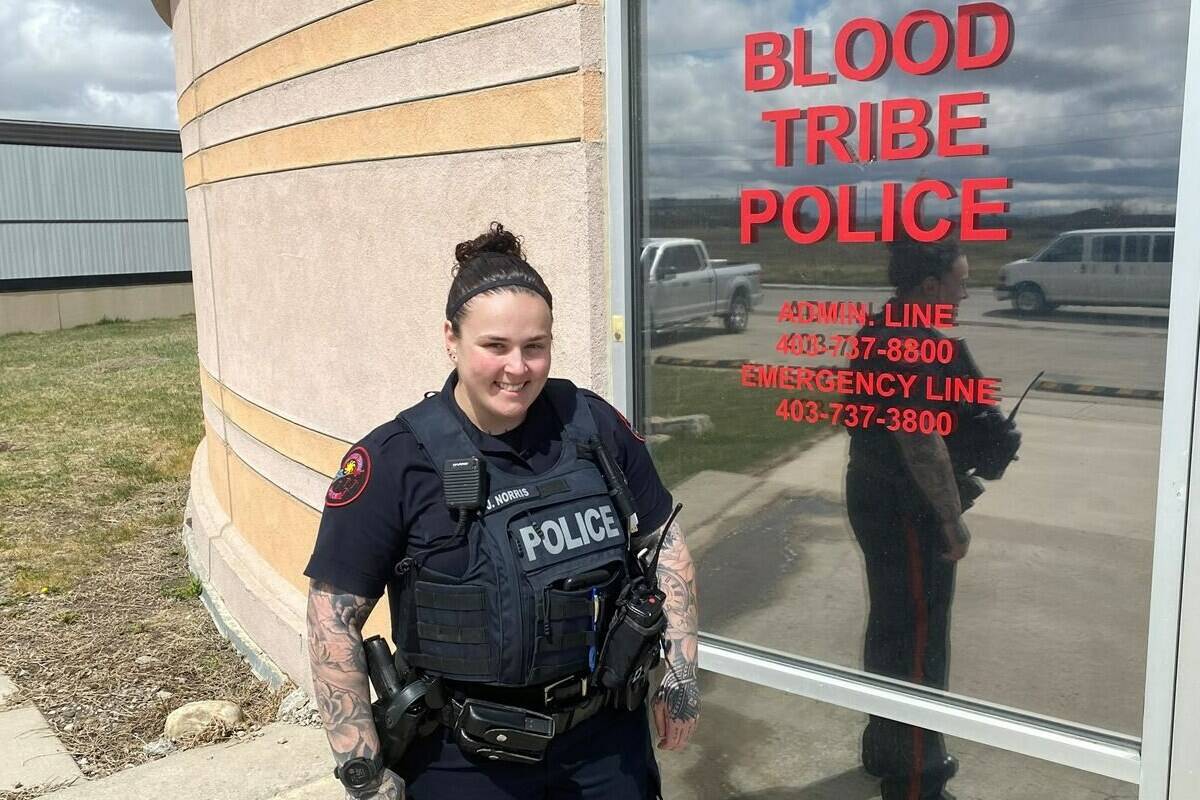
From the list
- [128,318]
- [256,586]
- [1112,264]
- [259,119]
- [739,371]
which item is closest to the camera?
[1112,264]

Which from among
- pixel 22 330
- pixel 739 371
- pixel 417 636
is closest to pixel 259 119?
pixel 739 371

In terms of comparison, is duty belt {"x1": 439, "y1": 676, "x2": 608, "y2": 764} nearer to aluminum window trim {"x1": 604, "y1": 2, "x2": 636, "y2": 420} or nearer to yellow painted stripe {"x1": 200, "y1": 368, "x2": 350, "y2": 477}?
aluminum window trim {"x1": 604, "y1": 2, "x2": 636, "y2": 420}

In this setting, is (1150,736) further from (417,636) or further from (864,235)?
(417,636)

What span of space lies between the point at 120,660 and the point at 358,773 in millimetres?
4267

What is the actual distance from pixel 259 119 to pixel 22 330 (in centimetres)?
2374

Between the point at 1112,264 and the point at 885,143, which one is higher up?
the point at 885,143

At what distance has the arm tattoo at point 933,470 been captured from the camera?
273 cm

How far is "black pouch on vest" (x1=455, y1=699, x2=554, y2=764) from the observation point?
2041 mm

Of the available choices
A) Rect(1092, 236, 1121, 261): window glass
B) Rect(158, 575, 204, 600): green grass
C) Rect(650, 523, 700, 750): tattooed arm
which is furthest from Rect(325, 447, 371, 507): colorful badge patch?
Rect(158, 575, 204, 600): green grass

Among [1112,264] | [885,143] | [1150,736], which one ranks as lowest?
[1150,736]

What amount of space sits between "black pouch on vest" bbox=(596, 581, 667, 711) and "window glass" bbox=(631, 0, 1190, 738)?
1.00m

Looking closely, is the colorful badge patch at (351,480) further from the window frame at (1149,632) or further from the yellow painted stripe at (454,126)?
the yellow painted stripe at (454,126)

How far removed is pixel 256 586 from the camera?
556 centimetres

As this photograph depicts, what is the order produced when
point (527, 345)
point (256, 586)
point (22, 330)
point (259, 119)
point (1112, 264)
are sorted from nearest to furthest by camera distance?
point (527, 345) → point (1112, 264) → point (259, 119) → point (256, 586) → point (22, 330)
